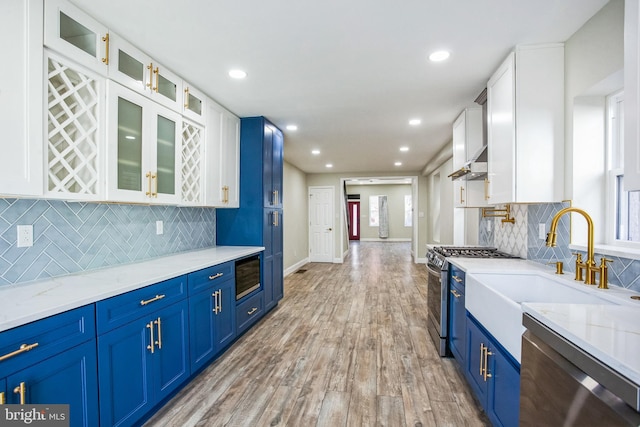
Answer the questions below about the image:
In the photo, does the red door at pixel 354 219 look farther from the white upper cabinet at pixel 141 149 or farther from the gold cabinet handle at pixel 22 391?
the gold cabinet handle at pixel 22 391

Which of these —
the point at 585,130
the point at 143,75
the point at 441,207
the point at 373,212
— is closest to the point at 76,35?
the point at 143,75

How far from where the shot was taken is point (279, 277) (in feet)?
13.4

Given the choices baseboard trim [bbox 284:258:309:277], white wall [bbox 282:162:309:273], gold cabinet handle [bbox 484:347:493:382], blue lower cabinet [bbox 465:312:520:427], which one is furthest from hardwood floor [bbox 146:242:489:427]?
white wall [bbox 282:162:309:273]

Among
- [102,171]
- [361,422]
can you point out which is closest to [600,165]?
[361,422]

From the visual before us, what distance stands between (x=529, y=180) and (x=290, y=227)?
4.93 metres

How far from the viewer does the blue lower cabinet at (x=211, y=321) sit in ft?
7.26

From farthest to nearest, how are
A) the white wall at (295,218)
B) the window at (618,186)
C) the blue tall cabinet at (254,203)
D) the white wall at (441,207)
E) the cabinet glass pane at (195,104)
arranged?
the white wall at (295,218) → the white wall at (441,207) → the blue tall cabinet at (254,203) → the cabinet glass pane at (195,104) → the window at (618,186)

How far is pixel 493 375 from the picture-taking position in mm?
1614

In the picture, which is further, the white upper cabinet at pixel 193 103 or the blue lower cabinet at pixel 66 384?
the white upper cabinet at pixel 193 103

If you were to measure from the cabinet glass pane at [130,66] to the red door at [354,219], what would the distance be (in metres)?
11.3

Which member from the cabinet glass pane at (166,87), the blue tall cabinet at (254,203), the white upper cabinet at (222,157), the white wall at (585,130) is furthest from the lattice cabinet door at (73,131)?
the white wall at (585,130)

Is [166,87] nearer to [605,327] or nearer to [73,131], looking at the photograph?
[73,131]

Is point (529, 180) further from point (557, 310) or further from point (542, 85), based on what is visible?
point (557, 310)

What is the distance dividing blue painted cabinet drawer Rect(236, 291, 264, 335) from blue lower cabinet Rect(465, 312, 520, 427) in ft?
6.68
